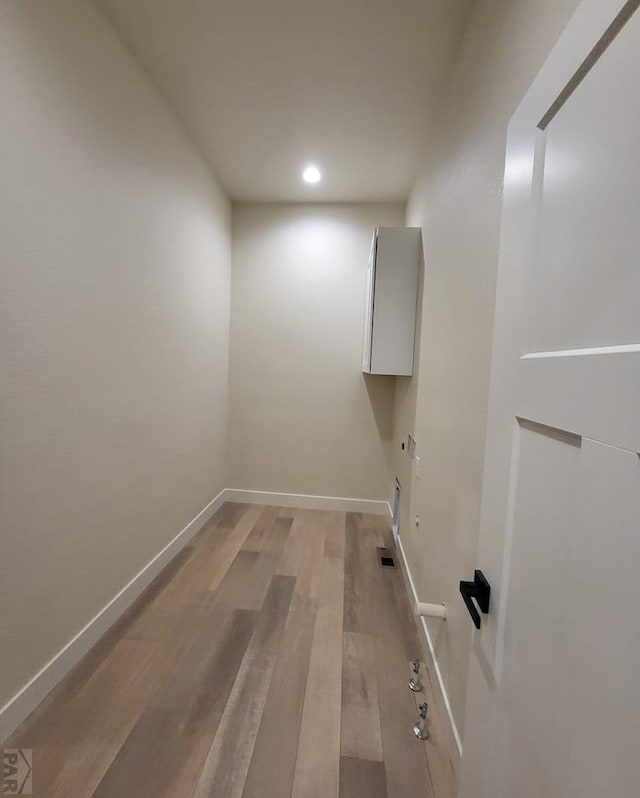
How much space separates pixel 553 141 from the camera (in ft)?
1.76

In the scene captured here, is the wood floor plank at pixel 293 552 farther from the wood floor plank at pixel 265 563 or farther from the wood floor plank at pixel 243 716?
the wood floor plank at pixel 243 716

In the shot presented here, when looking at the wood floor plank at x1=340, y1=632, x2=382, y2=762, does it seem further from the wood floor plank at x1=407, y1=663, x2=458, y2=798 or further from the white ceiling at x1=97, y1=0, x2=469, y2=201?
the white ceiling at x1=97, y1=0, x2=469, y2=201

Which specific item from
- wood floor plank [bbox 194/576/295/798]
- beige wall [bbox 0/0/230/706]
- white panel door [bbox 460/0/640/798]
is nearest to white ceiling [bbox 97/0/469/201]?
beige wall [bbox 0/0/230/706]

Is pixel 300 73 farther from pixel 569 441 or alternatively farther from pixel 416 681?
pixel 416 681

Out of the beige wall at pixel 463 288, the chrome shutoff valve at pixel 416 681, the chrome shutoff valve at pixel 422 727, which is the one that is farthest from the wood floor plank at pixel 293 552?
the chrome shutoff valve at pixel 422 727

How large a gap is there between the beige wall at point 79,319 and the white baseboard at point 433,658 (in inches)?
61.0

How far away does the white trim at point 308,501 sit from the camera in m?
3.19

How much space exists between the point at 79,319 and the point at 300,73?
162 cm

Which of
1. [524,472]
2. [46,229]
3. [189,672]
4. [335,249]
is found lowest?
[189,672]

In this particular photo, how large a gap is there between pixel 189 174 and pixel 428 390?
83.6 inches

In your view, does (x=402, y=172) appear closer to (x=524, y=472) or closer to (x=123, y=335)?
(x=123, y=335)

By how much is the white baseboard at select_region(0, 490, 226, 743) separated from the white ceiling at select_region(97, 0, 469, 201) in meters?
2.70

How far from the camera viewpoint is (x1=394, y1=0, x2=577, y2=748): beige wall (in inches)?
38.8

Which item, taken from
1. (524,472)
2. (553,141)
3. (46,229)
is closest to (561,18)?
(553,141)
